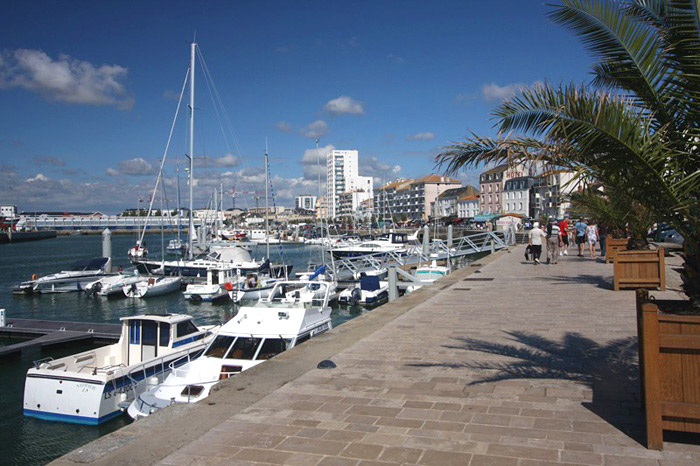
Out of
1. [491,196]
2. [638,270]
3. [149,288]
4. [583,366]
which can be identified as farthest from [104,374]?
A: [491,196]

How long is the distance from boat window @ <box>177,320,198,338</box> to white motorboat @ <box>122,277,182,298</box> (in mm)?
21735

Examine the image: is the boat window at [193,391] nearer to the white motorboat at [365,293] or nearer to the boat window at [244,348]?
the boat window at [244,348]

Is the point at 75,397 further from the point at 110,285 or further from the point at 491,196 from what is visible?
the point at 491,196

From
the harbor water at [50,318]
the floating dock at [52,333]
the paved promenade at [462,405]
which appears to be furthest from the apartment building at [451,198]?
the paved promenade at [462,405]

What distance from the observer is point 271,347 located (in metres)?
12.8

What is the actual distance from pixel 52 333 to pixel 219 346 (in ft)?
46.7

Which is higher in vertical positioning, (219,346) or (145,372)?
(219,346)

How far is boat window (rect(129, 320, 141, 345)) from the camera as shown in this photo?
16.3 meters

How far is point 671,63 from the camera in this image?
5465 millimetres

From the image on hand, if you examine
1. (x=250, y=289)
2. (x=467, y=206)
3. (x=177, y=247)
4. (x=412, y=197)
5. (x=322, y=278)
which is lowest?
(x=250, y=289)

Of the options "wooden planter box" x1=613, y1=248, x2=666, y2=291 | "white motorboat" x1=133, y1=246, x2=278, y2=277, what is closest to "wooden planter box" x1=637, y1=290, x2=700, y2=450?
"wooden planter box" x1=613, y1=248, x2=666, y2=291

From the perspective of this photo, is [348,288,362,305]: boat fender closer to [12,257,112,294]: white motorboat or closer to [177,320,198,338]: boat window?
[177,320,198,338]: boat window

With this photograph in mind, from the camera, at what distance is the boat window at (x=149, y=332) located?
53.3 ft

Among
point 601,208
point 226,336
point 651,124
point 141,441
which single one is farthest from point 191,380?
point 601,208
